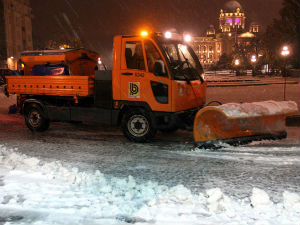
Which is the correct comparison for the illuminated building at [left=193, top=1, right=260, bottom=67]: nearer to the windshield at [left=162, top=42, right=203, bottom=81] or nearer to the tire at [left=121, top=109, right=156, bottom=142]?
the windshield at [left=162, top=42, right=203, bottom=81]

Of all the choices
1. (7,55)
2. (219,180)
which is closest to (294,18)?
(7,55)

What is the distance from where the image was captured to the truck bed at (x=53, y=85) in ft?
28.7

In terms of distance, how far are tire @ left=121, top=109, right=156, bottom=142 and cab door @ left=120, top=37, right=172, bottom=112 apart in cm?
31

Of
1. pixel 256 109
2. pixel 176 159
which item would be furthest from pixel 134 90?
pixel 256 109

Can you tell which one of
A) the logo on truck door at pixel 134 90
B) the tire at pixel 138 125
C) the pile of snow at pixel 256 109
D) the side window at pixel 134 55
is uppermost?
the side window at pixel 134 55

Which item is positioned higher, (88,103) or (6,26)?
(6,26)

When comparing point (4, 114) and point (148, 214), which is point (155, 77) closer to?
point (148, 214)

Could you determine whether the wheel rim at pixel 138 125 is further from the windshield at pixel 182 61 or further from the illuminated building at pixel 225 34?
the illuminated building at pixel 225 34

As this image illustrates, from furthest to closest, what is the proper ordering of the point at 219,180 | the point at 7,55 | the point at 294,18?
the point at 7,55, the point at 294,18, the point at 219,180

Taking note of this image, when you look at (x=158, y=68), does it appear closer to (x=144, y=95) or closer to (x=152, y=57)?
(x=152, y=57)

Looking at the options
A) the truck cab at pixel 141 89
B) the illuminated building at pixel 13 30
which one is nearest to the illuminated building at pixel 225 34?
the illuminated building at pixel 13 30

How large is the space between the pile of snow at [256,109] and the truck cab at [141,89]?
1155mm

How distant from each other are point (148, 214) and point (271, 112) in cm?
436

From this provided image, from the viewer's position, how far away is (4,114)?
1410cm
